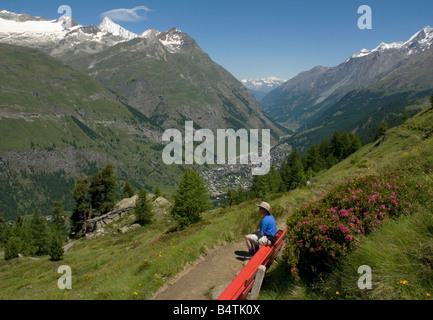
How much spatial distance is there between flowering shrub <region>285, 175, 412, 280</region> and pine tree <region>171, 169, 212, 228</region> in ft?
108

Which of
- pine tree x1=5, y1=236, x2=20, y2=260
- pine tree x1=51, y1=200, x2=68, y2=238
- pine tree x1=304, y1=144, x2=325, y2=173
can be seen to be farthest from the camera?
pine tree x1=304, y1=144, x2=325, y2=173

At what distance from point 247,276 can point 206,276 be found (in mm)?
4245

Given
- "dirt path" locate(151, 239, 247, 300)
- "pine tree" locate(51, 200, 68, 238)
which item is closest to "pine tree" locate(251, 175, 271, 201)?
"pine tree" locate(51, 200, 68, 238)

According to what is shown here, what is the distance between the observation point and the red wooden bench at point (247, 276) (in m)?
7.10

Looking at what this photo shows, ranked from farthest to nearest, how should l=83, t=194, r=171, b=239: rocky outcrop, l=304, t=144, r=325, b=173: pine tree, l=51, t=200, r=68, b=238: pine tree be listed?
1. l=304, t=144, r=325, b=173: pine tree
2. l=51, t=200, r=68, b=238: pine tree
3. l=83, t=194, r=171, b=239: rocky outcrop

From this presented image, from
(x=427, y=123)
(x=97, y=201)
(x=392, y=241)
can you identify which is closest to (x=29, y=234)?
(x=97, y=201)

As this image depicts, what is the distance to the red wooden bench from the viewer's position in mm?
7098

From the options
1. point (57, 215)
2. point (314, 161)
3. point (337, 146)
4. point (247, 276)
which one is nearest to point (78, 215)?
point (57, 215)

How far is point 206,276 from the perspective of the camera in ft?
37.6

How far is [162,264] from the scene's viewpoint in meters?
13.2

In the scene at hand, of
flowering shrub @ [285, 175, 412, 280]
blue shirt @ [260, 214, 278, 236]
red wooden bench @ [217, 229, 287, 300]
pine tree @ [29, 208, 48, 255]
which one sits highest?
flowering shrub @ [285, 175, 412, 280]

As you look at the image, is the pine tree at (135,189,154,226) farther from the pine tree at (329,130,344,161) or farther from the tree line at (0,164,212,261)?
the pine tree at (329,130,344,161)

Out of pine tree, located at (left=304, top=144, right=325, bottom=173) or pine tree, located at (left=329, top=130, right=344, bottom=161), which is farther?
pine tree, located at (left=329, top=130, right=344, bottom=161)
